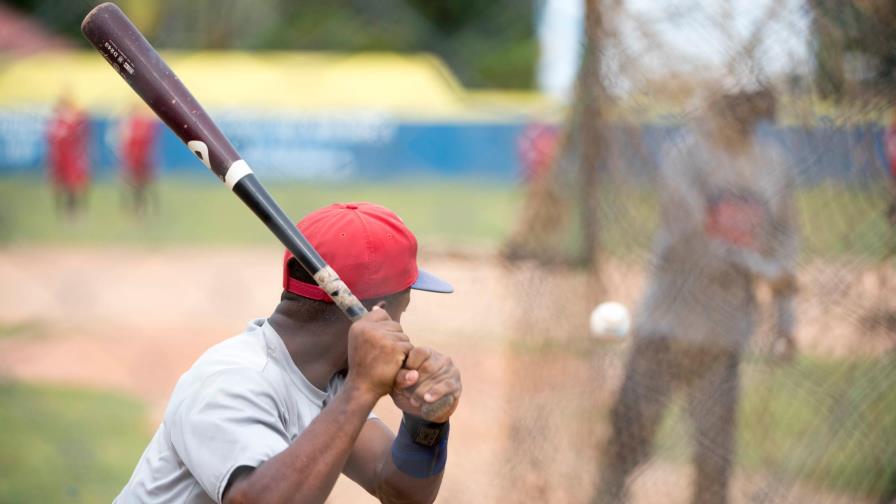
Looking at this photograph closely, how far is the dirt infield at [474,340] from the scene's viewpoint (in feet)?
11.2

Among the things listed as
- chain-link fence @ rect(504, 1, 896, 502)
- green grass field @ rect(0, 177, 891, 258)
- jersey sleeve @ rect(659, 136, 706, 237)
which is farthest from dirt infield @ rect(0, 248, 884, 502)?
green grass field @ rect(0, 177, 891, 258)

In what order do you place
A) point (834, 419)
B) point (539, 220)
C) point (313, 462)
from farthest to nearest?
point (539, 220)
point (834, 419)
point (313, 462)

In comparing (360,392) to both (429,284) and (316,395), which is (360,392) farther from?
(429,284)

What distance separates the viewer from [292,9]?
1543 cm

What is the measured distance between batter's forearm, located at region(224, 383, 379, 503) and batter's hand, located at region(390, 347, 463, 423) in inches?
2.8

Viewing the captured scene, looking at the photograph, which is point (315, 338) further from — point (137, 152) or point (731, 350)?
point (137, 152)

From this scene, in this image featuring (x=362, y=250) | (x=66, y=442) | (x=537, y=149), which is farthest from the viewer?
(x=537, y=149)

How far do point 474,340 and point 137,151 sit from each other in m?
11.7

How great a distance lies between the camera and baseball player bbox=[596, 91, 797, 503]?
339cm

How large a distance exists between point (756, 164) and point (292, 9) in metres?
12.9

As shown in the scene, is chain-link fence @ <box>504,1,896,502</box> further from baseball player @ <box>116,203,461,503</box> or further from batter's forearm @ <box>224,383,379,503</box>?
batter's forearm @ <box>224,383,379,503</box>

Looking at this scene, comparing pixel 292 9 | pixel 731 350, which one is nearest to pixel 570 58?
pixel 731 350

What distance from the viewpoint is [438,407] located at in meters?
1.85

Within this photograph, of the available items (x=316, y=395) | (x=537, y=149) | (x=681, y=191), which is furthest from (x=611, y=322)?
(x=537, y=149)
